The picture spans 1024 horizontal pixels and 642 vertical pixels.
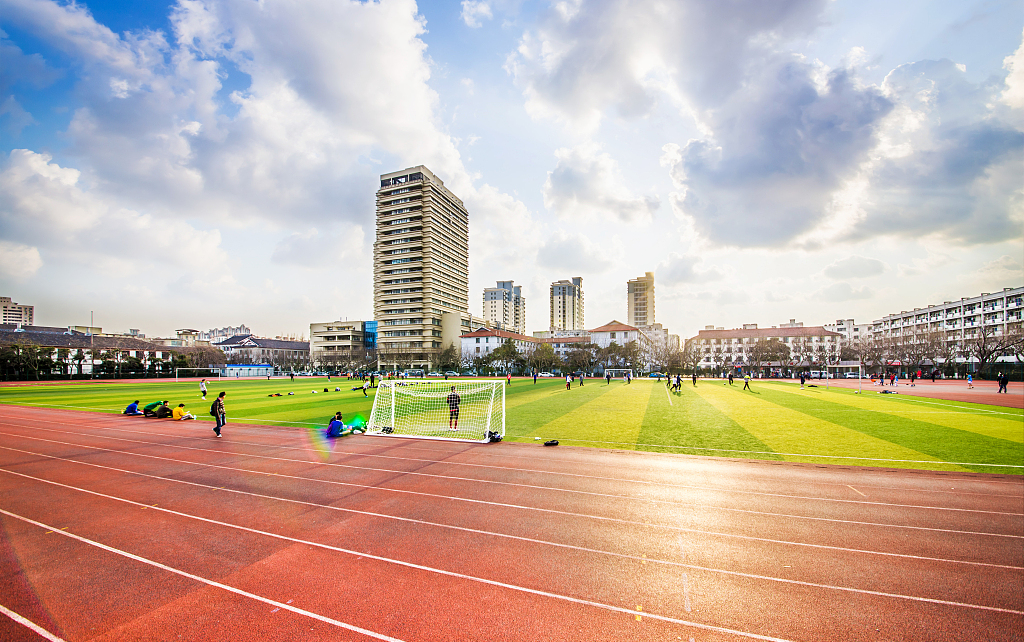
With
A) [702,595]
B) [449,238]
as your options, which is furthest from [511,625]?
[449,238]

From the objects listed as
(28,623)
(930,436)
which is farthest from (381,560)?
Result: (930,436)

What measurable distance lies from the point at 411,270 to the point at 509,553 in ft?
358

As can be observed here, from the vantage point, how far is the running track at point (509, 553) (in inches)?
197

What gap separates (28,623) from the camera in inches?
195

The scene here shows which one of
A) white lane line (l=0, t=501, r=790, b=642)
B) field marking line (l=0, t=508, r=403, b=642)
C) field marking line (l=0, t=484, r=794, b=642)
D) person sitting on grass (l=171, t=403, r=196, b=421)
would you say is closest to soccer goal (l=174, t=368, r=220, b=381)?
person sitting on grass (l=171, t=403, r=196, b=421)

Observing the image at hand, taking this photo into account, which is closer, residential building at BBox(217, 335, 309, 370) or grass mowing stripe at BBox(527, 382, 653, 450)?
grass mowing stripe at BBox(527, 382, 653, 450)

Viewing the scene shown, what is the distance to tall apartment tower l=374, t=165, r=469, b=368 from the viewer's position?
358ft

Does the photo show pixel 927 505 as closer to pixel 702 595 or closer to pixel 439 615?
pixel 702 595

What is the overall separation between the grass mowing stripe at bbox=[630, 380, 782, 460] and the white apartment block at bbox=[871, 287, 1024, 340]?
84.4 metres

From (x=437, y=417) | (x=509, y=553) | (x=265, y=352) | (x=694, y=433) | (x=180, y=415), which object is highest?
(x=265, y=352)

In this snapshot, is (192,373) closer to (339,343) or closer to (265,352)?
(339,343)

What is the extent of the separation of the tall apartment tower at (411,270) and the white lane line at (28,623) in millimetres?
102789

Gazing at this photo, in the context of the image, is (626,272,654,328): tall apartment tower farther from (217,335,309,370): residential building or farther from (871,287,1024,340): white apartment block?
(217,335,309,370): residential building

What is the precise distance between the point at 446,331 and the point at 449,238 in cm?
2817
